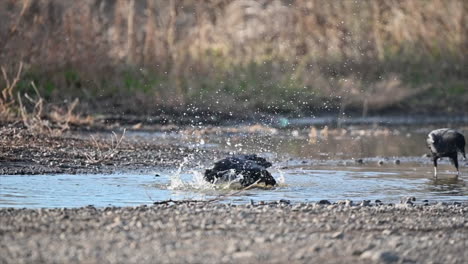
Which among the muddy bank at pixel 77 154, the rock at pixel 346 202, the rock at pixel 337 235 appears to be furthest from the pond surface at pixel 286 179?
the rock at pixel 337 235

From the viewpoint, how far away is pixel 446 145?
551 inches

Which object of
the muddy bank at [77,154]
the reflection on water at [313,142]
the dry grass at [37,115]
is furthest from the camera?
the reflection on water at [313,142]

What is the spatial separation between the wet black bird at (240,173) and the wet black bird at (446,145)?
2.96 meters

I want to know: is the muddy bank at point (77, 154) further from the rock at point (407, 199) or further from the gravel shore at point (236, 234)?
the rock at point (407, 199)

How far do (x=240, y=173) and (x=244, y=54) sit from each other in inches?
436

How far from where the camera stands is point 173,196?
1071 cm

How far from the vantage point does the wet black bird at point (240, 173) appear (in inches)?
454

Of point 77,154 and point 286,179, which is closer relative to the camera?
point 286,179

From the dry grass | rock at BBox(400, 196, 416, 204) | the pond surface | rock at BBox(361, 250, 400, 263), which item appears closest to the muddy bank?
the dry grass

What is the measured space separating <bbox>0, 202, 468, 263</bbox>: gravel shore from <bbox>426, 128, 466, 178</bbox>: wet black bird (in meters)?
4.33

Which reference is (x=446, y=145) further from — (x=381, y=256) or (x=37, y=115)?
(x=381, y=256)

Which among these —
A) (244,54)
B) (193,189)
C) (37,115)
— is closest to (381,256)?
(193,189)

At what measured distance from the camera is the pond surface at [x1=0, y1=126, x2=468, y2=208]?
10.6 m

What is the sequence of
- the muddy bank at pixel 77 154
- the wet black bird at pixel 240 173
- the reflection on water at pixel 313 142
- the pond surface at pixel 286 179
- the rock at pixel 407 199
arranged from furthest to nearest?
the reflection on water at pixel 313 142 < the muddy bank at pixel 77 154 < the wet black bird at pixel 240 173 < the pond surface at pixel 286 179 < the rock at pixel 407 199
